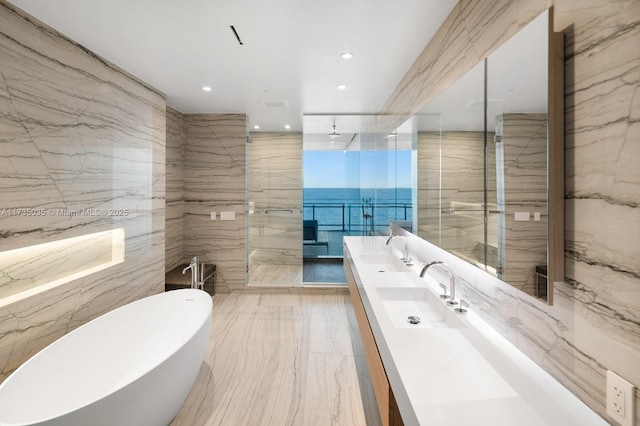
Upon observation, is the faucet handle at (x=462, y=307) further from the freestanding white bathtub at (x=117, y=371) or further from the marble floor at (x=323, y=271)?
the marble floor at (x=323, y=271)

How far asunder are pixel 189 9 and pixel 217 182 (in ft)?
9.68

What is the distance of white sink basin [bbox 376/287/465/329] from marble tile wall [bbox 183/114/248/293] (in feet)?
10.1

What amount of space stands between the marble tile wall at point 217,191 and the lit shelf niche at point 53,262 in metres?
1.75

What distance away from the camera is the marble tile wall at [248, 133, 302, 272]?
5.09 meters

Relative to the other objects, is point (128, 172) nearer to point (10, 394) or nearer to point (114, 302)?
point (114, 302)

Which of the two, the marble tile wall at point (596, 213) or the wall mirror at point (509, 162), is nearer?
the marble tile wall at point (596, 213)

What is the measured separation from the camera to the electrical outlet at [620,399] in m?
0.85

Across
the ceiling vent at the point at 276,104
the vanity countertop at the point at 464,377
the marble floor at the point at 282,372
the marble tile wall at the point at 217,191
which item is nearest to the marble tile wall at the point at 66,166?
the marble floor at the point at 282,372

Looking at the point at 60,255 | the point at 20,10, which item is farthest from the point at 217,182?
the point at 20,10

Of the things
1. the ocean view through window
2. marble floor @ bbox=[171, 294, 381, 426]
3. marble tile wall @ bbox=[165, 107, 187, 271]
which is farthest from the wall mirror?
marble tile wall @ bbox=[165, 107, 187, 271]

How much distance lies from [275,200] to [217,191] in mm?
907

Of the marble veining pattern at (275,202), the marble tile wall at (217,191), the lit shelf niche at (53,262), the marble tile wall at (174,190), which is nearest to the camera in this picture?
the lit shelf niche at (53,262)

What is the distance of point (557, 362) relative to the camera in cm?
112

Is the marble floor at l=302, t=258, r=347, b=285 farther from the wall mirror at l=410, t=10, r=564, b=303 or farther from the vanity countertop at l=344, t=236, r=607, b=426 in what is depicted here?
the vanity countertop at l=344, t=236, r=607, b=426
